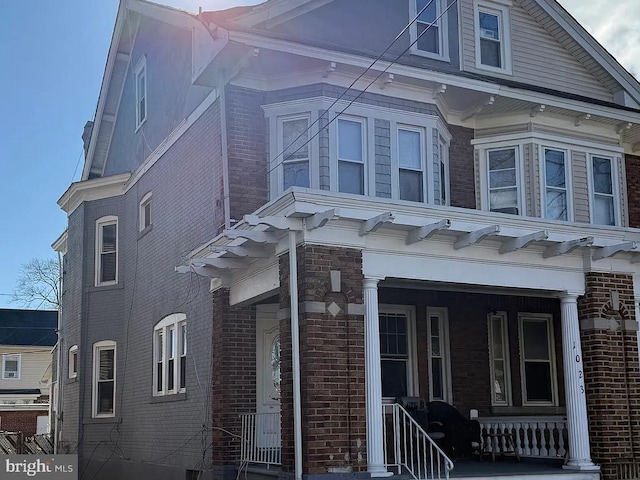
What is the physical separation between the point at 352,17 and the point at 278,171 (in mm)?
3385

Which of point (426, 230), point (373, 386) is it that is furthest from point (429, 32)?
point (373, 386)

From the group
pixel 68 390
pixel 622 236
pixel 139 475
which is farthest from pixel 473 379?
pixel 68 390

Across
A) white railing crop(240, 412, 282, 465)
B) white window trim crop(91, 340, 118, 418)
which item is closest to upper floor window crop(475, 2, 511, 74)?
white railing crop(240, 412, 282, 465)

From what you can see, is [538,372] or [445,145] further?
[538,372]

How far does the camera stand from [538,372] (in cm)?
1622

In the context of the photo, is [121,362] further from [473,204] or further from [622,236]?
[622,236]

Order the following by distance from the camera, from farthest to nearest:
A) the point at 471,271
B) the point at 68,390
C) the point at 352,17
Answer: the point at 68,390 → the point at 352,17 → the point at 471,271

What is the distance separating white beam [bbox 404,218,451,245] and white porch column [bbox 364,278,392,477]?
2.43 feet

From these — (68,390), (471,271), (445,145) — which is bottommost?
(68,390)

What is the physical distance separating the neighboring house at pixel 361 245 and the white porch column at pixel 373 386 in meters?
0.03

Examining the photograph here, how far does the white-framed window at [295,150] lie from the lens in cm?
1331

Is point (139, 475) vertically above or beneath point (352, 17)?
beneath

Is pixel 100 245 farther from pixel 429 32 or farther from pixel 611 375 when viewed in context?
pixel 611 375

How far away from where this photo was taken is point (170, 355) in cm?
1573
